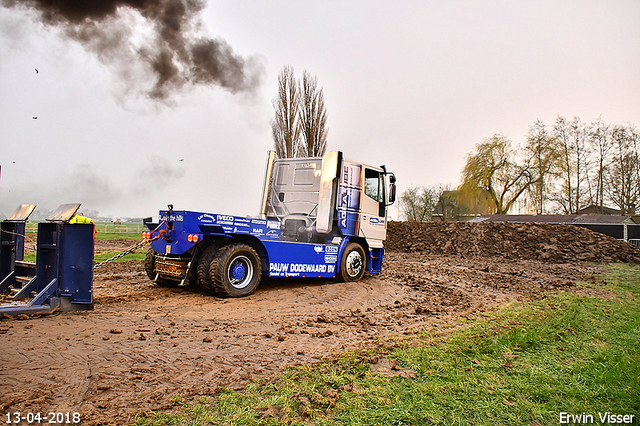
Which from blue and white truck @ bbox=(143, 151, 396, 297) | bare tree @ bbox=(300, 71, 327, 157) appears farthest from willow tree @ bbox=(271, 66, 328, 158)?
blue and white truck @ bbox=(143, 151, 396, 297)

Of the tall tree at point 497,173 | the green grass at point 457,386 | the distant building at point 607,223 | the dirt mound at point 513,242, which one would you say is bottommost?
the green grass at point 457,386

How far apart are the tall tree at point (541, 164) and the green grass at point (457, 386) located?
3470 cm

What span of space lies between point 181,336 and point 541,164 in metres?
38.5

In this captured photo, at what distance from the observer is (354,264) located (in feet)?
34.6

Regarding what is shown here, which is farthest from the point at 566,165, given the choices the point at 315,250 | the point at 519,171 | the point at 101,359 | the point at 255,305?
the point at 101,359

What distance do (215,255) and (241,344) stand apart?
9.79ft

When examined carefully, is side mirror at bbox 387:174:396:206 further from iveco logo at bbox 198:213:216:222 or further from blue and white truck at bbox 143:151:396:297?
iveco logo at bbox 198:213:216:222

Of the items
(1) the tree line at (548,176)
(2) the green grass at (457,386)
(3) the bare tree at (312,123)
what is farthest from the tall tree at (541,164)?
(2) the green grass at (457,386)

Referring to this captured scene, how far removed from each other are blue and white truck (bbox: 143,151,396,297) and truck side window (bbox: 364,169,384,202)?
2cm

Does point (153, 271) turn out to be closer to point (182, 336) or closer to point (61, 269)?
point (61, 269)

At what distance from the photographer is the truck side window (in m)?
10.7

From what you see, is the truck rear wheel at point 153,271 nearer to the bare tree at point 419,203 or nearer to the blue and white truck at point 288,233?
the blue and white truck at point 288,233

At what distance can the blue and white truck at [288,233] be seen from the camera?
25.0 ft

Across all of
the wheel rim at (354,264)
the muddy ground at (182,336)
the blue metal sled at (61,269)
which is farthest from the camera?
the wheel rim at (354,264)
